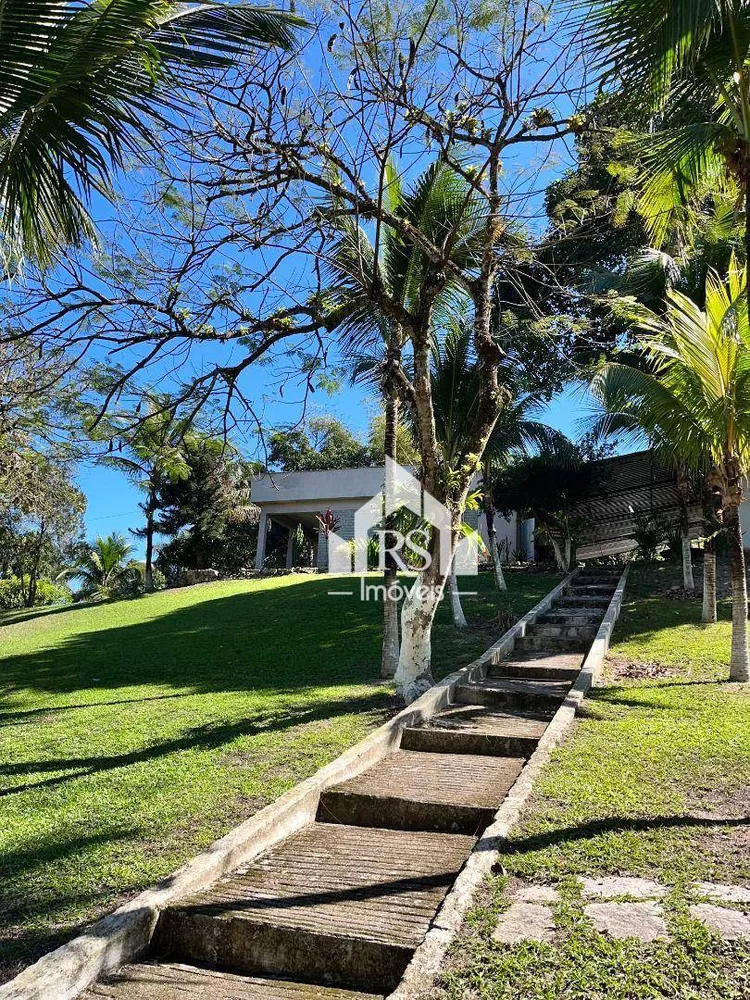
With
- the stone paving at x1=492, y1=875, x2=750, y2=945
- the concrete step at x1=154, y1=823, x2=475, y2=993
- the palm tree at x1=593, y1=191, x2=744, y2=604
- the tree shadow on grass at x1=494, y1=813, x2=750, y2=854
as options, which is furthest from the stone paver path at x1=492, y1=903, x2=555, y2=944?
the palm tree at x1=593, y1=191, x2=744, y2=604

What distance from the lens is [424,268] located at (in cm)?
924

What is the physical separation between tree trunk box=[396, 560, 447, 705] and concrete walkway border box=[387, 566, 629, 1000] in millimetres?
1565

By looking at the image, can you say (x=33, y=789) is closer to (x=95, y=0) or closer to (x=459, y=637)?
(x=95, y=0)

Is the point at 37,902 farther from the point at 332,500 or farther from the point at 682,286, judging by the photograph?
the point at 332,500

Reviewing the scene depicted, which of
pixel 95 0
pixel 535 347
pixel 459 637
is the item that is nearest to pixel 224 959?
pixel 95 0

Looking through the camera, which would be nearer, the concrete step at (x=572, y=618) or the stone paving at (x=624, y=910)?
the stone paving at (x=624, y=910)

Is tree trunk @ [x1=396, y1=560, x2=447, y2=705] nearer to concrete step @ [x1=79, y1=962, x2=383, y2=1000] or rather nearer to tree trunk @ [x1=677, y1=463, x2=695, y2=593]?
concrete step @ [x1=79, y1=962, x2=383, y2=1000]

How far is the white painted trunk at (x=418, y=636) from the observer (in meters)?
7.80

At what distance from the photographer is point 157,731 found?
7.38 m

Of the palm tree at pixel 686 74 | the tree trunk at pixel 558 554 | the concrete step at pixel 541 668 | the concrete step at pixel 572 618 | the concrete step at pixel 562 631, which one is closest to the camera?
the palm tree at pixel 686 74

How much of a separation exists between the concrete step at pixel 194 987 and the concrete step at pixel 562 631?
867 centimetres

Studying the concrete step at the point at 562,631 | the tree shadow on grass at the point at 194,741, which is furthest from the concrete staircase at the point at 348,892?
the concrete step at the point at 562,631

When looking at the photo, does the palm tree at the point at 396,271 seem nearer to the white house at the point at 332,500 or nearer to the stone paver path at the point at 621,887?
the stone paver path at the point at 621,887

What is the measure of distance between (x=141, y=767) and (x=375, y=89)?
6.03 m
